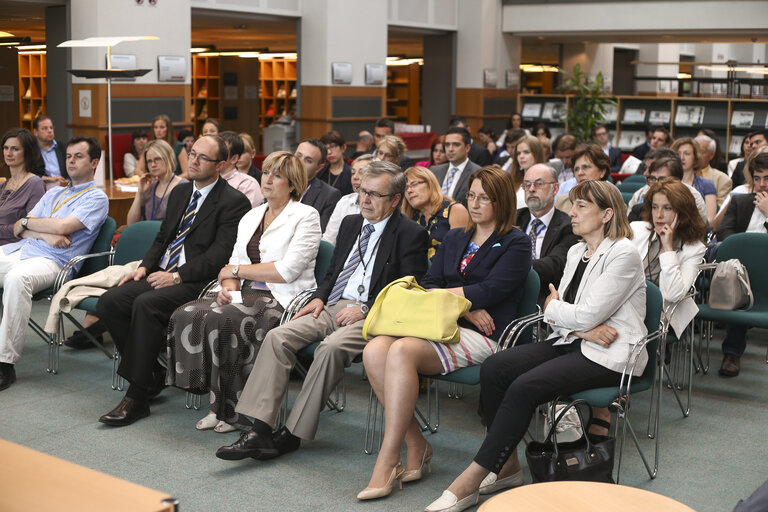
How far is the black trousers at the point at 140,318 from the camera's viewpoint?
181 inches

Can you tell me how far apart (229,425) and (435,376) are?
1.19 metres

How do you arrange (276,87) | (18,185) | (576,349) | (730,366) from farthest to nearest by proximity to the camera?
1. (276,87)
2. (18,185)
3. (730,366)
4. (576,349)

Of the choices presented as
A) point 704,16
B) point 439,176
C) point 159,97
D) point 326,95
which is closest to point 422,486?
point 439,176

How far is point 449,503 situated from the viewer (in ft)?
11.5

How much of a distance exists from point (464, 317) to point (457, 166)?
3111 millimetres

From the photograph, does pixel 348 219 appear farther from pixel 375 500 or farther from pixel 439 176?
pixel 439 176

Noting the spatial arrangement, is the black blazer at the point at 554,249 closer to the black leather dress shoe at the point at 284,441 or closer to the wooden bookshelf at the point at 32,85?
the black leather dress shoe at the point at 284,441

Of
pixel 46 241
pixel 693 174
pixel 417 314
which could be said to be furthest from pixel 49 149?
pixel 417 314

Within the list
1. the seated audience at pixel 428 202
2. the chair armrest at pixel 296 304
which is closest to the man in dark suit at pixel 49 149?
the seated audience at pixel 428 202

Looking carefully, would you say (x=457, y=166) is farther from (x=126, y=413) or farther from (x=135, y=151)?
(x=135, y=151)

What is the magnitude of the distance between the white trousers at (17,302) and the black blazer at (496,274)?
2534 millimetres

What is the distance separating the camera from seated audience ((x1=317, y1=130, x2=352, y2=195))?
23.8 ft

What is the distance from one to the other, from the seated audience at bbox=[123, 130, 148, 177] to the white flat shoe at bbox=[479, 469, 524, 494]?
7.04 meters

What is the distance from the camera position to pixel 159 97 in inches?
433
